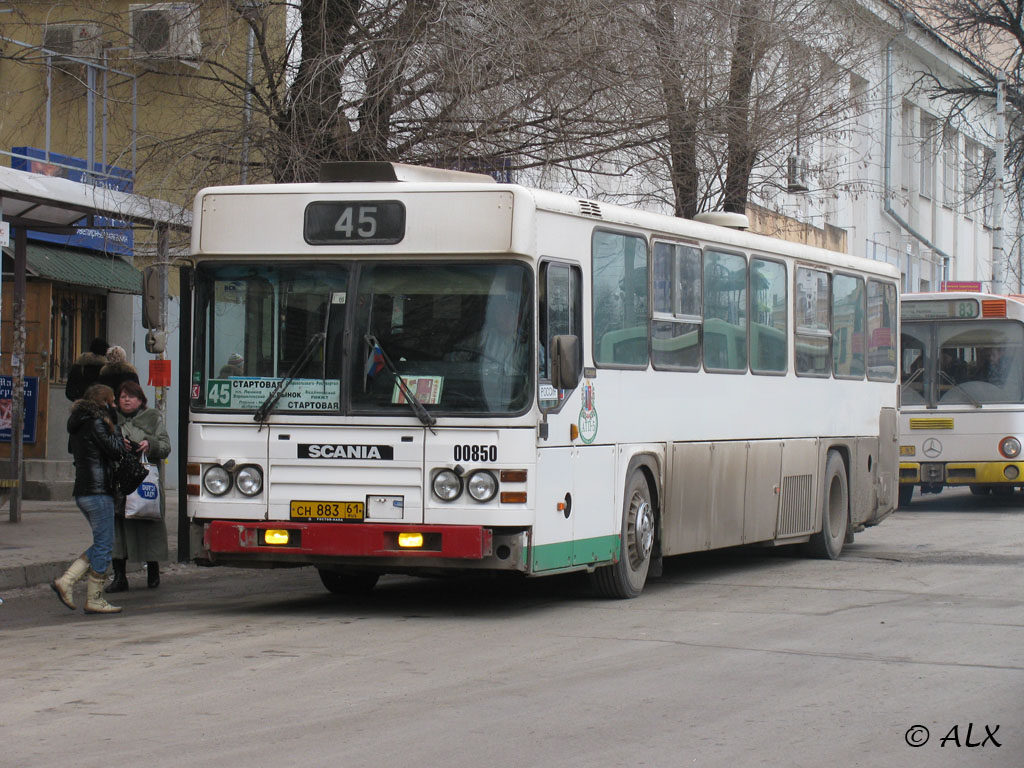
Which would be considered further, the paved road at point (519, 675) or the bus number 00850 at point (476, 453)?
the bus number 00850 at point (476, 453)

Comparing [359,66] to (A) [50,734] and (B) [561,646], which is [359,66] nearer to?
(B) [561,646]

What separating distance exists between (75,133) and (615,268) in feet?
40.4

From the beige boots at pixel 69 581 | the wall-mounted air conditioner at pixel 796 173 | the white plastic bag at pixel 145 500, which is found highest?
the wall-mounted air conditioner at pixel 796 173

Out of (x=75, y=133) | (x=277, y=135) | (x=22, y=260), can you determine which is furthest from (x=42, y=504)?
(x=277, y=135)

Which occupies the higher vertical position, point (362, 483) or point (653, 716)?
point (362, 483)

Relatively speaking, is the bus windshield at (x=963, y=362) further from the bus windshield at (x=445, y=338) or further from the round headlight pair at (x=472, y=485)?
the round headlight pair at (x=472, y=485)

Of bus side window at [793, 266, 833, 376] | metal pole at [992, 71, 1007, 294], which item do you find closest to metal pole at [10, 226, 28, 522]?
bus side window at [793, 266, 833, 376]

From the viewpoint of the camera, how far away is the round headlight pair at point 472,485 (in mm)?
10297

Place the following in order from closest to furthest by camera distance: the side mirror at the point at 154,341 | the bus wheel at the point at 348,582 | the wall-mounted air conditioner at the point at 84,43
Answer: the bus wheel at the point at 348,582 < the side mirror at the point at 154,341 < the wall-mounted air conditioner at the point at 84,43

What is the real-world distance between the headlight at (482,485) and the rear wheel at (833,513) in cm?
632

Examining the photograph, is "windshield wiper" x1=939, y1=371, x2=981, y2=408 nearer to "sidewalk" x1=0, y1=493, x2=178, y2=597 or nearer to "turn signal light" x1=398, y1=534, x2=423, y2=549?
"sidewalk" x1=0, y1=493, x2=178, y2=597

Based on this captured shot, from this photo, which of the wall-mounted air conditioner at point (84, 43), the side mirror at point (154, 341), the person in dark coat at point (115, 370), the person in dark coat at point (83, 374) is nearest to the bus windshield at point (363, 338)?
the side mirror at point (154, 341)

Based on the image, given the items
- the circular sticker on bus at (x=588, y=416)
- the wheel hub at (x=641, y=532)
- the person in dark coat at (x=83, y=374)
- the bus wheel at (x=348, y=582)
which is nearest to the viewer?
the circular sticker on bus at (x=588, y=416)

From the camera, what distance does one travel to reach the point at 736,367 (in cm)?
1378
